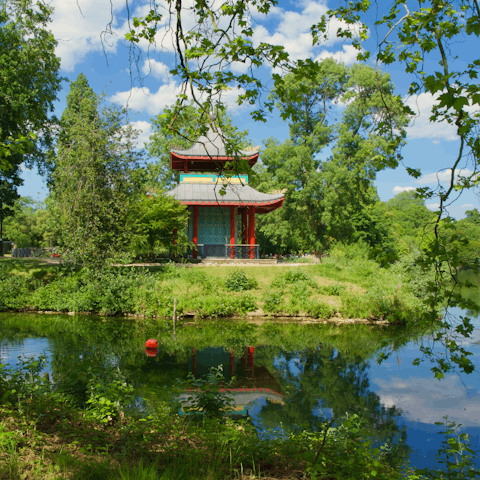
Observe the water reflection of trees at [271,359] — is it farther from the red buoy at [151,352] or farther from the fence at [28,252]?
the fence at [28,252]

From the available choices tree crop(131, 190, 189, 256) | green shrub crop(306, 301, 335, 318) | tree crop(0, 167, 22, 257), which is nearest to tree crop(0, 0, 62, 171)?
tree crop(0, 167, 22, 257)

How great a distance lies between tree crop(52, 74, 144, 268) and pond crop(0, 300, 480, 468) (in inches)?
115

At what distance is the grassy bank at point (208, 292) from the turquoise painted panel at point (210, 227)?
330cm

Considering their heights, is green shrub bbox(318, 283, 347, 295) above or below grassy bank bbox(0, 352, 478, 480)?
above

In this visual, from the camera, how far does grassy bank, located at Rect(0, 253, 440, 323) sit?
51.9 ft

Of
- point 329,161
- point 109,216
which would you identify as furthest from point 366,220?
point 109,216

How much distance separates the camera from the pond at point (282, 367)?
684cm

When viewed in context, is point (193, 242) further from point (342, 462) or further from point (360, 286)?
point (342, 462)

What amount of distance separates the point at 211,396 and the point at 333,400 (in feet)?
11.6

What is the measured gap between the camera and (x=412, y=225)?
203 ft

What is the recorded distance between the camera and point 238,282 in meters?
→ 17.2

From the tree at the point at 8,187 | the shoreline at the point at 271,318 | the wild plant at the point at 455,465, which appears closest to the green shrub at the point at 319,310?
the shoreline at the point at 271,318

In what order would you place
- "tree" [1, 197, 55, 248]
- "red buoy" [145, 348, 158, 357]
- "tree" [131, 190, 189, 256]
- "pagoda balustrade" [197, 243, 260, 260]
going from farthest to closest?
"tree" [1, 197, 55, 248] → "pagoda balustrade" [197, 243, 260, 260] → "tree" [131, 190, 189, 256] → "red buoy" [145, 348, 158, 357]

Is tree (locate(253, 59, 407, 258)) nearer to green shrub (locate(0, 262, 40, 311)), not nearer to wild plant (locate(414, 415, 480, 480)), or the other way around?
green shrub (locate(0, 262, 40, 311))
